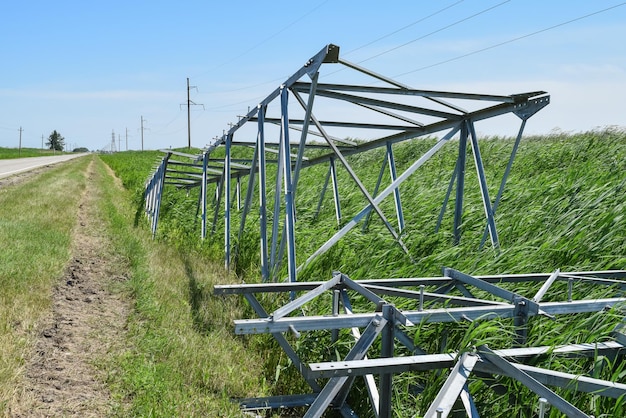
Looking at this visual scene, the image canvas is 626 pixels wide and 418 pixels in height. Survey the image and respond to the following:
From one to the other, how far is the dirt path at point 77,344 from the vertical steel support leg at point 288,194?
179cm

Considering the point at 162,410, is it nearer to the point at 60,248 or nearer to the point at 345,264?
the point at 345,264

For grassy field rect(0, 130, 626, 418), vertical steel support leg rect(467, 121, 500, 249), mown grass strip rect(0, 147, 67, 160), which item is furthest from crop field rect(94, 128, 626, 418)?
mown grass strip rect(0, 147, 67, 160)

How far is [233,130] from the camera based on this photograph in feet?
28.3

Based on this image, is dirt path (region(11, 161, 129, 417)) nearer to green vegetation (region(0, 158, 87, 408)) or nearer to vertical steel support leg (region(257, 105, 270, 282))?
green vegetation (region(0, 158, 87, 408))

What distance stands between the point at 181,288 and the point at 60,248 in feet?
10.0

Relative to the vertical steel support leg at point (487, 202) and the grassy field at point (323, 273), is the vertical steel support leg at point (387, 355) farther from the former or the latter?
the vertical steel support leg at point (487, 202)

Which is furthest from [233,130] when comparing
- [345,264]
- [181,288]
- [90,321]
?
[90,321]

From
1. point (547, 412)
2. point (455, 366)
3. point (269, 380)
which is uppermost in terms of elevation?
point (455, 366)

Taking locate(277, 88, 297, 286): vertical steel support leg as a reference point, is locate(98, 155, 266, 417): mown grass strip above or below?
below

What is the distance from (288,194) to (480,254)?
202 cm

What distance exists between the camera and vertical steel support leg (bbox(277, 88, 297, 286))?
535cm

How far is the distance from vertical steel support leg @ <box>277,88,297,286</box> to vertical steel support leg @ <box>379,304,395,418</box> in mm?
2272

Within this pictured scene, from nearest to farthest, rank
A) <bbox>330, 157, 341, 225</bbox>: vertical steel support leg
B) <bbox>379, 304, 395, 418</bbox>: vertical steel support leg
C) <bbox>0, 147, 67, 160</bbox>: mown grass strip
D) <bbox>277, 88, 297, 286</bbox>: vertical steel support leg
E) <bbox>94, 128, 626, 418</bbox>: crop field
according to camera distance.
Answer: <bbox>379, 304, 395, 418</bbox>: vertical steel support leg
<bbox>94, 128, 626, 418</bbox>: crop field
<bbox>277, 88, 297, 286</bbox>: vertical steel support leg
<bbox>330, 157, 341, 225</bbox>: vertical steel support leg
<bbox>0, 147, 67, 160</bbox>: mown grass strip

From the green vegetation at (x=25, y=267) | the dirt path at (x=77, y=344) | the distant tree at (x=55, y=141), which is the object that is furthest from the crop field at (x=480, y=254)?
the distant tree at (x=55, y=141)
